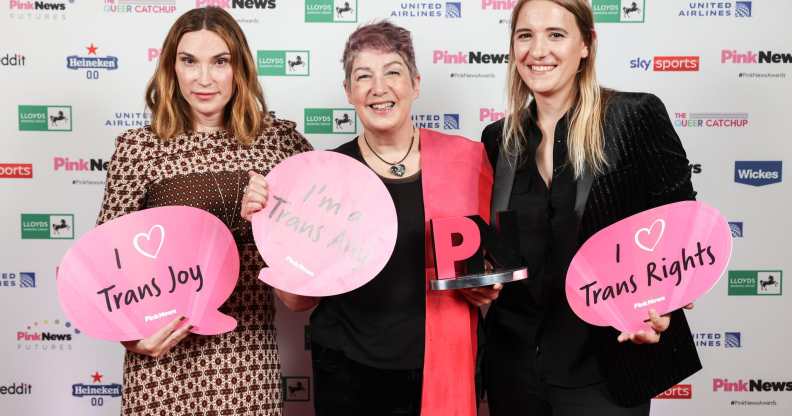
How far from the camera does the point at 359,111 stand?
157 centimetres

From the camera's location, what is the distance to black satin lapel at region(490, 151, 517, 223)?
160 cm

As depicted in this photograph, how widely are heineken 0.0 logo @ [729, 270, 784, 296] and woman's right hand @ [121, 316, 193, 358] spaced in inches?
80.7

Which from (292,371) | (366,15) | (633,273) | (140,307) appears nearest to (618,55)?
(366,15)

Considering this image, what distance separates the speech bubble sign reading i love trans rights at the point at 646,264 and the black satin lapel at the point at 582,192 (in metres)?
0.08

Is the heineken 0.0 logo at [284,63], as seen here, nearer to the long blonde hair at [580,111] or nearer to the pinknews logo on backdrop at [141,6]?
the pinknews logo on backdrop at [141,6]

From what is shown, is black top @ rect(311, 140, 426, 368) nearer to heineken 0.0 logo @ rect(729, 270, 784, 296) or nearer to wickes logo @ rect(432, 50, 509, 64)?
wickes logo @ rect(432, 50, 509, 64)

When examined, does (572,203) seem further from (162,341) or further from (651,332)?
(162,341)

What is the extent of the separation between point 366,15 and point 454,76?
1.29 feet

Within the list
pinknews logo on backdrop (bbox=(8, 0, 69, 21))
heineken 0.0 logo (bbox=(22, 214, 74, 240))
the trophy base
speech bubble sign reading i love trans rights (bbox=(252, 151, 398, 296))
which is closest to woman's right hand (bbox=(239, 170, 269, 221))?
speech bubble sign reading i love trans rights (bbox=(252, 151, 398, 296))

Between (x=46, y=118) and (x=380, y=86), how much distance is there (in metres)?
1.65

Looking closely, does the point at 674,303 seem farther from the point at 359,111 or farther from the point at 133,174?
the point at 133,174

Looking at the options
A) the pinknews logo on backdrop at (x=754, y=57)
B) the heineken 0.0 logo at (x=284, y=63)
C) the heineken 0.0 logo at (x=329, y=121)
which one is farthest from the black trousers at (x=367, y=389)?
the pinknews logo on backdrop at (x=754, y=57)

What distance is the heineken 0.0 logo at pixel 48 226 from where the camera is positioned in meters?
2.59

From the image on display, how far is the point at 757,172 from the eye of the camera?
2582 millimetres
